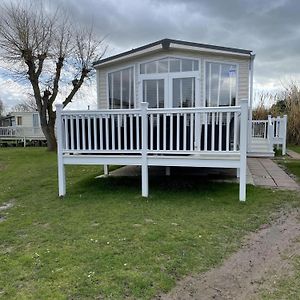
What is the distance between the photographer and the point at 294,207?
5117 mm

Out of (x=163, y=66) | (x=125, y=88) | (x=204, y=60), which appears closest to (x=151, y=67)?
(x=163, y=66)

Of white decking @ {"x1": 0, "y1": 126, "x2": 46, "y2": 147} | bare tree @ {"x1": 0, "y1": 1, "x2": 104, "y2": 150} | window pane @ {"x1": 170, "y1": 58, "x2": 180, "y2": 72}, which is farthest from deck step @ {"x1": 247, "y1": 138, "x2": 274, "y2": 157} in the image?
white decking @ {"x1": 0, "y1": 126, "x2": 46, "y2": 147}

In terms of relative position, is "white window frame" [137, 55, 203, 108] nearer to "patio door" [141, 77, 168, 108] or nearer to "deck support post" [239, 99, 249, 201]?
"patio door" [141, 77, 168, 108]

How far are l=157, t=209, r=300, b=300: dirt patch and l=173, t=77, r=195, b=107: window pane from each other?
182 inches

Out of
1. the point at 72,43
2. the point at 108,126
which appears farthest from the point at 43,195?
the point at 72,43

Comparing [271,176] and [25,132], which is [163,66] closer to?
[271,176]

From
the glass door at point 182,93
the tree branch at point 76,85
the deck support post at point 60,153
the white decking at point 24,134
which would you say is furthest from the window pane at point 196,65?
the white decking at point 24,134

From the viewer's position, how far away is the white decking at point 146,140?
5480 millimetres

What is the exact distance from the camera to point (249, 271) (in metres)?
2.96

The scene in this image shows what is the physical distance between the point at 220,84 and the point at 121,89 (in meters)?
2.66

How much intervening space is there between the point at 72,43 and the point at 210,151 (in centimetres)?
1426

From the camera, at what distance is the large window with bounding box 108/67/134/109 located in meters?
8.59

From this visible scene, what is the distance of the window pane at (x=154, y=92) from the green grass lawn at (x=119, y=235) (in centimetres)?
236

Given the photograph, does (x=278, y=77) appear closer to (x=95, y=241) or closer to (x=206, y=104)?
(x=206, y=104)
